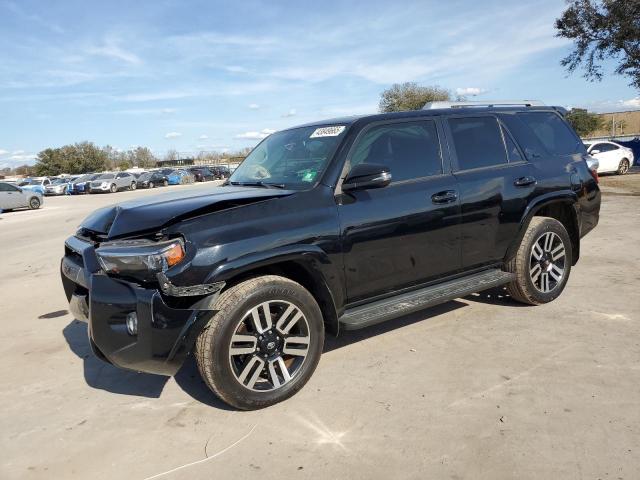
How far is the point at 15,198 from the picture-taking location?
24.1 meters

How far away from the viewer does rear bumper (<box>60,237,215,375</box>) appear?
299 centimetres

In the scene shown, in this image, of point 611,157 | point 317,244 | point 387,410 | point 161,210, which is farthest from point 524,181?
point 611,157

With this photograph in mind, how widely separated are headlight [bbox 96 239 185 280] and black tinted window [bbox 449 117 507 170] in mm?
2575

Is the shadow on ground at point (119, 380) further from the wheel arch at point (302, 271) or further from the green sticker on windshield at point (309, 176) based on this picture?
the green sticker on windshield at point (309, 176)

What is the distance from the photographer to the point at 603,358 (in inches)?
150

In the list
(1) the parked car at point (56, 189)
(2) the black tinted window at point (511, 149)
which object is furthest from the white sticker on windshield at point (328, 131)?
(1) the parked car at point (56, 189)

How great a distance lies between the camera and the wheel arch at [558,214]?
4.72 meters

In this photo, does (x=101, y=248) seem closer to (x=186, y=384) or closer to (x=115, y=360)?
(x=115, y=360)

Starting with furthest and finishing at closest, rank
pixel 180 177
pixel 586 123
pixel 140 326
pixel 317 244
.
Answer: pixel 586 123
pixel 180 177
pixel 317 244
pixel 140 326

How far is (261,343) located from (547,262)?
3.15 m

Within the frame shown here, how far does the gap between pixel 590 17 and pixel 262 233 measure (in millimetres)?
27913

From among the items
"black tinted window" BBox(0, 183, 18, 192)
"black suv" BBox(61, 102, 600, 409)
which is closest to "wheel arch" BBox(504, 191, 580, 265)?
"black suv" BBox(61, 102, 600, 409)

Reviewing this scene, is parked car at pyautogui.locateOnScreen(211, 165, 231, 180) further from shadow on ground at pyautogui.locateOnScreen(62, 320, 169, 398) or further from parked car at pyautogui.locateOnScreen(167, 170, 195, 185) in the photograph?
shadow on ground at pyautogui.locateOnScreen(62, 320, 169, 398)

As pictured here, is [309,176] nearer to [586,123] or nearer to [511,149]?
[511,149]
